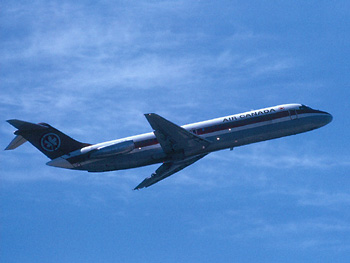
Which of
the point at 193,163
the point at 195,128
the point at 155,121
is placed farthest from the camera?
the point at 193,163

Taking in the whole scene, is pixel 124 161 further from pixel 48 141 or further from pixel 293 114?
pixel 293 114

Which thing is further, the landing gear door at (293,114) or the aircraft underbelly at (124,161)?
the landing gear door at (293,114)

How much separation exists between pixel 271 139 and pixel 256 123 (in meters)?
2.66

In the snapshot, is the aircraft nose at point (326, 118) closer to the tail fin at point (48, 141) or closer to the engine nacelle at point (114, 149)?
the engine nacelle at point (114, 149)

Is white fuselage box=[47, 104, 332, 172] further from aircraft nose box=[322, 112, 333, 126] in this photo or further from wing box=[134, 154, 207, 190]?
aircraft nose box=[322, 112, 333, 126]

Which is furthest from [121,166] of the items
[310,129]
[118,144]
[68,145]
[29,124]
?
[310,129]

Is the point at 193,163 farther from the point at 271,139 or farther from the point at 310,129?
the point at 310,129

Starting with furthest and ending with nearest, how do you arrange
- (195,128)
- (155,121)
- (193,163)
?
(193,163) < (195,128) < (155,121)

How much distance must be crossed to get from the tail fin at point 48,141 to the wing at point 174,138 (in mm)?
8911

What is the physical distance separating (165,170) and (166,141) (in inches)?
193

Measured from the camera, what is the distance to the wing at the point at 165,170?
188ft

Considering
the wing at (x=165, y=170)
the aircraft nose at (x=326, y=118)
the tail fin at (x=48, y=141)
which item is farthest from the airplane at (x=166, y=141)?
the aircraft nose at (x=326, y=118)

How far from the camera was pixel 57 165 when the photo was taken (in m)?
55.7

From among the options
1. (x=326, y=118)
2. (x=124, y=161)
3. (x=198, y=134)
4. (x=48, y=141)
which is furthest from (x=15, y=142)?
(x=326, y=118)
